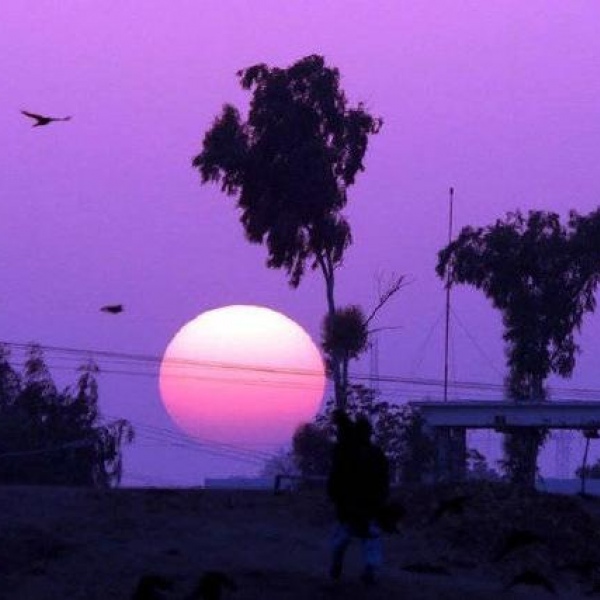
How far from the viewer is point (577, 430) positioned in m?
49.0

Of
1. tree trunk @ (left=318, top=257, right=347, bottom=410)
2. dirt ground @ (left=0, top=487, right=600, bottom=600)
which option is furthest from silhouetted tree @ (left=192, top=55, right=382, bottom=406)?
dirt ground @ (left=0, top=487, right=600, bottom=600)

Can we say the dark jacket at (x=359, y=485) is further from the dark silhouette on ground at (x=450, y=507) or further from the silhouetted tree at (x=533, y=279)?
the silhouetted tree at (x=533, y=279)

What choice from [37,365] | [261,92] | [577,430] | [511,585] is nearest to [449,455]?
[577,430]

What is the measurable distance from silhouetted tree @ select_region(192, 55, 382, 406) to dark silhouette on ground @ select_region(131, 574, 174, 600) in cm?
3235

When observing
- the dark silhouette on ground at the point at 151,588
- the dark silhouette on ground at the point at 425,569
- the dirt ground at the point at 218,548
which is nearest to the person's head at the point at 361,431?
the dirt ground at the point at 218,548

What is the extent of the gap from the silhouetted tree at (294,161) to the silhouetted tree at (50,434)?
25.5 feet

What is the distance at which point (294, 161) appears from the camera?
2055 inches

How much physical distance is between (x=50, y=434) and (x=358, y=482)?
38.9 meters

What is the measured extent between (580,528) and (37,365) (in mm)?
37576

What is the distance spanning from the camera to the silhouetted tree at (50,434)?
175ft

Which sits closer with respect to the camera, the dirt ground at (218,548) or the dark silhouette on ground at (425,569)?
the dirt ground at (218,548)

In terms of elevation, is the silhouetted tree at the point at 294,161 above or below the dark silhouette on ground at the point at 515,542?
Answer: above

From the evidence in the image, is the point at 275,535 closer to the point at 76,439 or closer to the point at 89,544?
the point at 89,544

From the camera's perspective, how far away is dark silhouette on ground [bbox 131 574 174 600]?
1898cm
